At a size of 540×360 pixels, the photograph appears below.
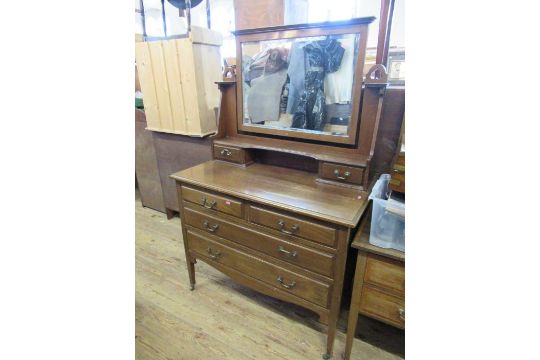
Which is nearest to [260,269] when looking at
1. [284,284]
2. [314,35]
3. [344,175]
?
[284,284]

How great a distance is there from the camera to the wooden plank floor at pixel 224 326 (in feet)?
4.60

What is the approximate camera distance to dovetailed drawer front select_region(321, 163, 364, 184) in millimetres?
1233

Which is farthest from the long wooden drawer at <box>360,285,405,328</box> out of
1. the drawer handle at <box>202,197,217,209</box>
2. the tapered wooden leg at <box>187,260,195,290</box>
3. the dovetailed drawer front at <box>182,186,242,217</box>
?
the tapered wooden leg at <box>187,260,195,290</box>

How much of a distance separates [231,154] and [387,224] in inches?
36.0

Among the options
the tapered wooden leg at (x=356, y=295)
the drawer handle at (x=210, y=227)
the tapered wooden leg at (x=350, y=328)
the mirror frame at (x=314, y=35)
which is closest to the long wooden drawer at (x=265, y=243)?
the drawer handle at (x=210, y=227)

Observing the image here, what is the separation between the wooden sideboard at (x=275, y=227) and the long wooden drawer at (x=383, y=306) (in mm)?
117

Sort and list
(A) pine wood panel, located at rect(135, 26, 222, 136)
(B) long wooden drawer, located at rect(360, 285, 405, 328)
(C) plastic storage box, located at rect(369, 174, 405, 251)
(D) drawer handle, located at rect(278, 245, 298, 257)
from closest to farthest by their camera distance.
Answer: (C) plastic storage box, located at rect(369, 174, 405, 251), (B) long wooden drawer, located at rect(360, 285, 405, 328), (D) drawer handle, located at rect(278, 245, 298, 257), (A) pine wood panel, located at rect(135, 26, 222, 136)

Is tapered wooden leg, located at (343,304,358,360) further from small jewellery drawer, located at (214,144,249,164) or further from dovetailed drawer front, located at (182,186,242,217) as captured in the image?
small jewellery drawer, located at (214,144,249,164)

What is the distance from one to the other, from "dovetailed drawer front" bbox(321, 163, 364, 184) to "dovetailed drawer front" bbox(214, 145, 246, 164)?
0.48 meters

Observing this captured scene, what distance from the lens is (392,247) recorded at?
1.04 meters
